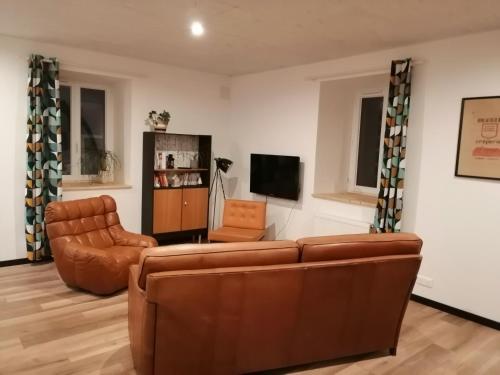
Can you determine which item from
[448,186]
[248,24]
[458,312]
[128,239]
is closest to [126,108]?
[128,239]

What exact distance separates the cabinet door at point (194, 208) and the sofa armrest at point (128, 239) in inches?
50.7

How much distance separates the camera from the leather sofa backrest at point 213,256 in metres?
2.12

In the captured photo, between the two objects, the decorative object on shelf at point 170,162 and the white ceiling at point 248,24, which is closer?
the white ceiling at point 248,24

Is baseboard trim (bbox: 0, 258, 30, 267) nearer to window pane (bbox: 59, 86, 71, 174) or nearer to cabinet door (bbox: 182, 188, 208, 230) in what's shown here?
window pane (bbox: 59, 86, 71, 174)

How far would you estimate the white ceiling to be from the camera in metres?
2.95

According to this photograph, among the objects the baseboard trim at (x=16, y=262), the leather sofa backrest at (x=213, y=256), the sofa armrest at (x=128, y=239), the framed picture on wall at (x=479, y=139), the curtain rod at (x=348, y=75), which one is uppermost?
the curtain rod at (x=348, y=75)

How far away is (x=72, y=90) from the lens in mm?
5070

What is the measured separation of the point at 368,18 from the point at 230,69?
2.67m

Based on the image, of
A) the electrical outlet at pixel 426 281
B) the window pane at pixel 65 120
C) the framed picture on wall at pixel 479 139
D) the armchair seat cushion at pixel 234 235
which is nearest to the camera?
the framed picture on wall at pixel 479 139

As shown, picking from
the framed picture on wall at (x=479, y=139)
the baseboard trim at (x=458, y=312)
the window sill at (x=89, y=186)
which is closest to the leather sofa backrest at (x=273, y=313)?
the baseboard trim at (x=458, y=312)

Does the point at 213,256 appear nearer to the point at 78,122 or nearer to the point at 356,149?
the point at 356,149

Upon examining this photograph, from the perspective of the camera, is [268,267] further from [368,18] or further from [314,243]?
[368,18]

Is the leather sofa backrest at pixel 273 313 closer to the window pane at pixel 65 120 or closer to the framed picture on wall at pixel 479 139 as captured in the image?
the framed picture on wall at pixel 479 139

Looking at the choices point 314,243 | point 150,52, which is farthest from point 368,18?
point 150,52
